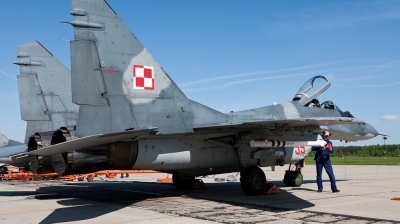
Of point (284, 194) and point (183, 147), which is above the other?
point (183, 147)

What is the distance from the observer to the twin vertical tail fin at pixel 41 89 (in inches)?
487

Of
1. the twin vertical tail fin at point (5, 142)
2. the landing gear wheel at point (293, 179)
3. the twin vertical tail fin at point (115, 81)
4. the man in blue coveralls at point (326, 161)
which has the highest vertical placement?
the twin vertical tail fin at point (115, 81)

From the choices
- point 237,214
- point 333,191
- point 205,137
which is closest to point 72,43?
point 205,137

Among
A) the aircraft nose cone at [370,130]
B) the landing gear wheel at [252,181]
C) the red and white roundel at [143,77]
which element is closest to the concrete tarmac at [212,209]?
the landing gear wheel at [252,181]

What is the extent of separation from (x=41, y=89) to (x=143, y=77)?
523cm

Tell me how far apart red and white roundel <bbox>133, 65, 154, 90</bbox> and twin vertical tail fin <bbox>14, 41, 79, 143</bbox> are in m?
5.03

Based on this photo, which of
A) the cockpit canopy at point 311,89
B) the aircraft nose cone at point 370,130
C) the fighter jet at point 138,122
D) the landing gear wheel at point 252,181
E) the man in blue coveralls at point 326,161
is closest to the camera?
the fighter jet at point 138,122

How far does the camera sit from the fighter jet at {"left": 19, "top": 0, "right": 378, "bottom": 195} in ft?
26.5

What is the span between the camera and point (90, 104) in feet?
26.6

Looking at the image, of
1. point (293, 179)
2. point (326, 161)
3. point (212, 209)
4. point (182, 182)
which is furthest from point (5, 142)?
point (326, 161)

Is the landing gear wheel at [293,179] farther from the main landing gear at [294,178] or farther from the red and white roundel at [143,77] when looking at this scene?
the red and white roundel at [143,77]

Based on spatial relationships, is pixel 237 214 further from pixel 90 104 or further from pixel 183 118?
pixel 90 104

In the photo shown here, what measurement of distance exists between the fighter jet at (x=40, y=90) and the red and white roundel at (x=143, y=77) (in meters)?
5.04

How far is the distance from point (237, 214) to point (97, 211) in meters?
2.82
